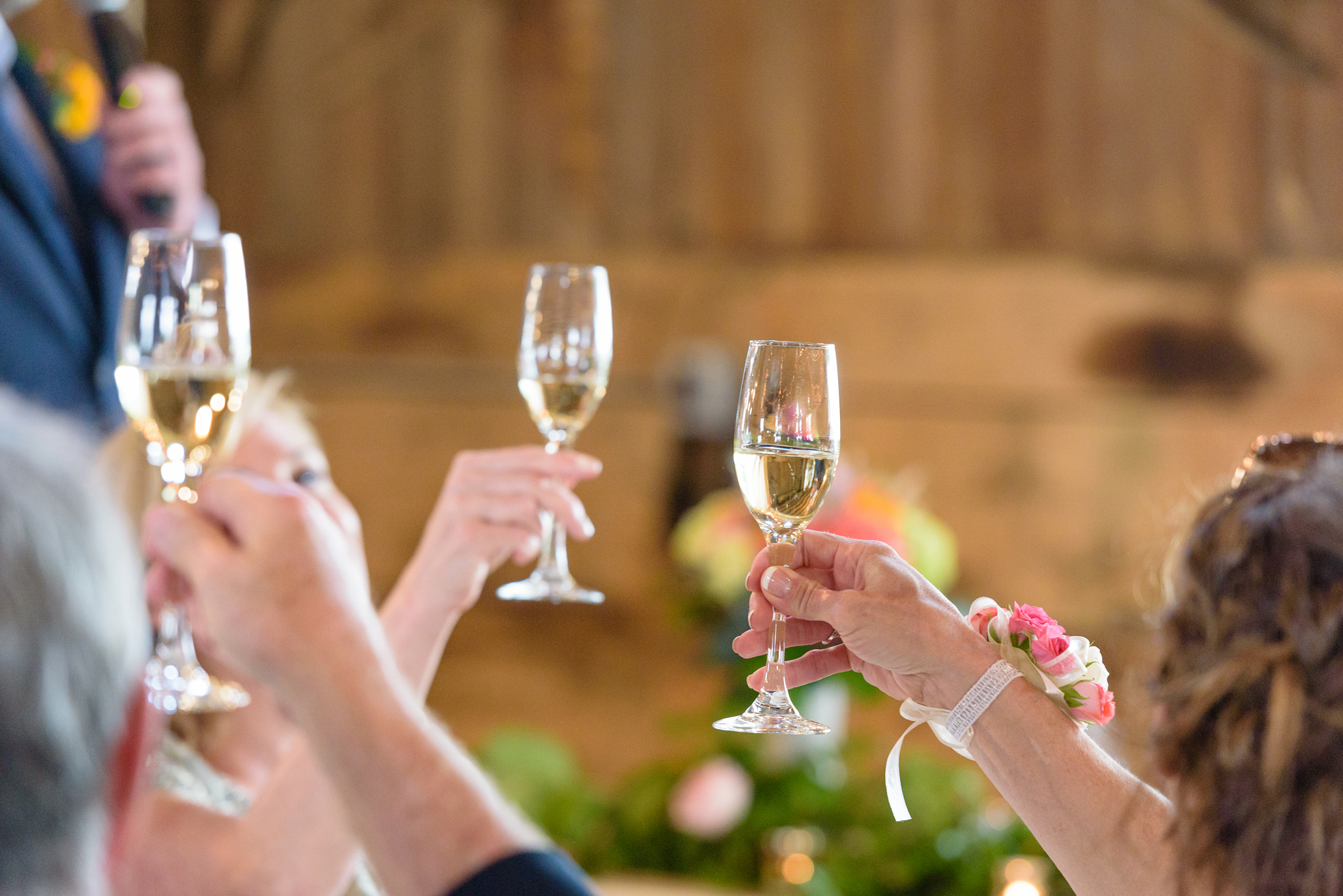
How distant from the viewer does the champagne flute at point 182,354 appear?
35.2 inches

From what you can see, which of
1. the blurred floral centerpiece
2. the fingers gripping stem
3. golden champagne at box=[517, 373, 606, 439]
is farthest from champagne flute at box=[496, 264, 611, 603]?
the blurred floral centerpiece

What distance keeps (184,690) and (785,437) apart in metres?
0.43

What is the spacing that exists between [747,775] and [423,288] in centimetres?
253

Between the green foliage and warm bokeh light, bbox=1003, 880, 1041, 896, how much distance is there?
11 centimetres

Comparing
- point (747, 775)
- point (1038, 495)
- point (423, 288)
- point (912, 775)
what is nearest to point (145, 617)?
point (747, 775)

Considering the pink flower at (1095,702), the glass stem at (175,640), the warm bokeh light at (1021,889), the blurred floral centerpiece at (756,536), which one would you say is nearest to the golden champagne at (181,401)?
the glass stem at (175,640)

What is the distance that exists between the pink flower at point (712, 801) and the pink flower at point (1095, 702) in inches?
51.9

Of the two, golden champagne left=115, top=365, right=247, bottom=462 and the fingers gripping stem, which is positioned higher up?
golden champagne left=115, top=365, right=247, bottom=462

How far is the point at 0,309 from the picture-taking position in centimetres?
198

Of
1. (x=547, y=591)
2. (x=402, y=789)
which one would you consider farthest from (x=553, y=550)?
(x=402, y=789)

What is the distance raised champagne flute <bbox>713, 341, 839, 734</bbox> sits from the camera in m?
0.91

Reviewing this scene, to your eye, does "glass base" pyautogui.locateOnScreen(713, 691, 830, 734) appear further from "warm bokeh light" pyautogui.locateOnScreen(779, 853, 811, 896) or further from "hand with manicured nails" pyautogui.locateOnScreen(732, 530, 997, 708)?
"warm bokeh light" pyautogui.locateOnScreen(779, 853, 811, 896)

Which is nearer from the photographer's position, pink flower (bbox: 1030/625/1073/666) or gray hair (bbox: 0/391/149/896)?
gray hair (bbox: 0/391/149/896)

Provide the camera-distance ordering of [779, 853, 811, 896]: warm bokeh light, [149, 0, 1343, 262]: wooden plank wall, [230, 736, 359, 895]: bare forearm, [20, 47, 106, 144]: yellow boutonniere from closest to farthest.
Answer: [230, 736, 359, 895]: bare forearm, [20, 47, 106, 144]: yellow boutonniere, [779, 853, 811, 896]: warm bokeh light, [149, 0, 1343, 262]: wooden plank wall
